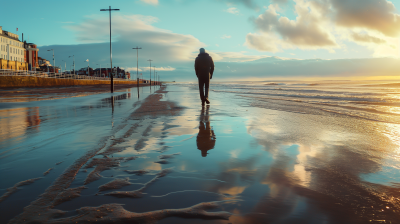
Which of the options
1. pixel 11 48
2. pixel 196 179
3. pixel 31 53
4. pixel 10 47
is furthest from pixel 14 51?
pixel 196 179

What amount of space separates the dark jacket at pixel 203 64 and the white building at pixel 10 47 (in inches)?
3451

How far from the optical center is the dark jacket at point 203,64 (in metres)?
11.3

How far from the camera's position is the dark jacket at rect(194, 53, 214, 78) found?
37.1 ft

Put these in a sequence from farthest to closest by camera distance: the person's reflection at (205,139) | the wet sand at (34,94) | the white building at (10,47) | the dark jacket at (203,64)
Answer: the white building at (10,47), the wet sand at (34,94), the dark jacket at (203,64), the person's reflection at (205,139)

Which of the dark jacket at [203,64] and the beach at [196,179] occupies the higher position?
the dark jacket at [203,64]

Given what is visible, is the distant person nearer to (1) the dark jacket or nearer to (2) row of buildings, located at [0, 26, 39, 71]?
(1) the dark jacket

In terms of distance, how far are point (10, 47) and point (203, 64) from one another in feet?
326

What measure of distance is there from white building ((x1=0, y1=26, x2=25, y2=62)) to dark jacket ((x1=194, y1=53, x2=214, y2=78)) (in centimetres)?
8765

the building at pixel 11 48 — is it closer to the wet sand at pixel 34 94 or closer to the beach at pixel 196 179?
Result: the wet sand at pixel 34 94

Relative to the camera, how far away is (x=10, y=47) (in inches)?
3364

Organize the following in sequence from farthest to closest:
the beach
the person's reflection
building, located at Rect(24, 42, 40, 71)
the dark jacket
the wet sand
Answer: building, located at Rect(24, 42, 40, 71)
the wet sand
the dark jacket
the person's reflection
the beach

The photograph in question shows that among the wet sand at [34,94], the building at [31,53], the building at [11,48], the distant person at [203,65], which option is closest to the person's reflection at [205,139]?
the distant person at [203,65]

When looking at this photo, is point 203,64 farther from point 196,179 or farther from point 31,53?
point 31,53

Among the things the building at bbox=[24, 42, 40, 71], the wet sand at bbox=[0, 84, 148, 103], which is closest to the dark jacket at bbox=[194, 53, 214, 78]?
the wet sand at bbox=[0, 84, 148, 103]
